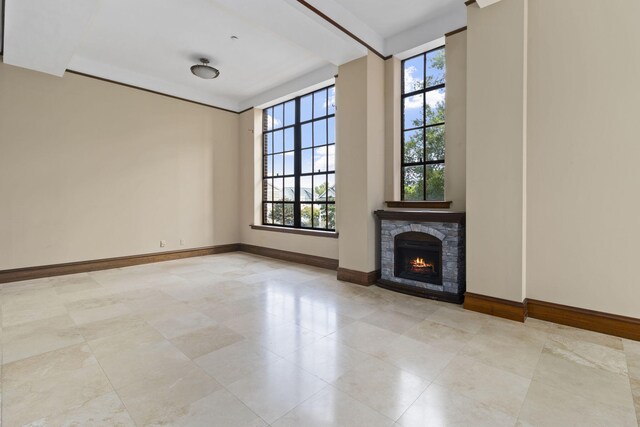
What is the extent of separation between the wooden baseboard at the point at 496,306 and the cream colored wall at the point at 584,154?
0.24 metres

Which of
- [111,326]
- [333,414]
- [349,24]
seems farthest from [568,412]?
[349,24]

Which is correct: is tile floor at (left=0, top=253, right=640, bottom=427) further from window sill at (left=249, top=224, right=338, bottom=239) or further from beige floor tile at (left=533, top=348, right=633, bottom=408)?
window sill at (left=249, top=224, right=338, bottom=239)

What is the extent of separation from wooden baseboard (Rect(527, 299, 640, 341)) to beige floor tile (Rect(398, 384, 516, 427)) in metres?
1.78

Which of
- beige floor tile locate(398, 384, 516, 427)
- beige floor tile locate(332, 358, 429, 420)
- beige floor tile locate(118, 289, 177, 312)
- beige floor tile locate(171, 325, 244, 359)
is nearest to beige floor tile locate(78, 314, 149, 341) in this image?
beige floor tile locate(118, 289, 177, 312)

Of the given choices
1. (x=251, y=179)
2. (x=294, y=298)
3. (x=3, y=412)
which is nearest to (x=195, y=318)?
(x=294, y=298)

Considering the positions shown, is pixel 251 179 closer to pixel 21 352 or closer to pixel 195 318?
pixel 195 318

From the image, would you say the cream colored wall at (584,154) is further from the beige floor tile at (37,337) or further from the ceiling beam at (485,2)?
the beige floor tile at (37,337)

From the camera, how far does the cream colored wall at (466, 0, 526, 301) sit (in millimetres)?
3002

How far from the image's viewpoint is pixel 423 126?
428 centimetres

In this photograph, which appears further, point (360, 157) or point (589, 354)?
point (360, 157)

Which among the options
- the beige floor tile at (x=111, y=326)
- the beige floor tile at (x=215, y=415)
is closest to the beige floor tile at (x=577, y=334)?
the beige floor tile at (x=215, y=415)

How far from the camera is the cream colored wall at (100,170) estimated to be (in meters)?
4.53

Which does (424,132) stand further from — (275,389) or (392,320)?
(275,389)

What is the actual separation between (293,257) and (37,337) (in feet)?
12.7
